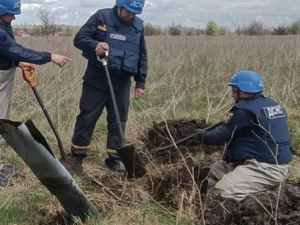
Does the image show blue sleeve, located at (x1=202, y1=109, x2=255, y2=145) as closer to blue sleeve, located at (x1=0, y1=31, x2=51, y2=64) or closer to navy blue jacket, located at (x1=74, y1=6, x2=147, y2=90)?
navy blue jacket, located at (x1=74, y1=6, x2=147, y2=90)

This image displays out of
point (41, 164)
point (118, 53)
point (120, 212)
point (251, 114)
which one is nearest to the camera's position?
point (41, 164)

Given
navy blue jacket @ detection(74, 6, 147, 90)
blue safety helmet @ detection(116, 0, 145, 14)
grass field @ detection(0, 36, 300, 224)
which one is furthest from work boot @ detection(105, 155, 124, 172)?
blue safety helmet @ detection(116, 0, 145, 14)

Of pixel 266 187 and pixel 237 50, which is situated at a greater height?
pixel 266 187

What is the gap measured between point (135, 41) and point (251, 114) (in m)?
1.55

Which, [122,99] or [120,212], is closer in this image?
[120,212]

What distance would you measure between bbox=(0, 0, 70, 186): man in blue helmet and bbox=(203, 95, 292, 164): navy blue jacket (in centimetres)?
164

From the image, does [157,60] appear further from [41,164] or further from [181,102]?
[41,164]

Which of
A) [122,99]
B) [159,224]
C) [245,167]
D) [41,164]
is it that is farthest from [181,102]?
[41,164]

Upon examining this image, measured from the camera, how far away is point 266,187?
4.62 meters

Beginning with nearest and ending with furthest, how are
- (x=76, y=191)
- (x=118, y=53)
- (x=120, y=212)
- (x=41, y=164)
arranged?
(x=41, y=164), (x=76, y=191), (x=120, y=212), (x=118, y=53)

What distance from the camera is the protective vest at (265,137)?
4.51 meters

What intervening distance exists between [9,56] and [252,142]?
229 centimetres

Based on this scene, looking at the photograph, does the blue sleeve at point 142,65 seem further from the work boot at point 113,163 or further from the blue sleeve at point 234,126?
the blue sleeve at point 234,126

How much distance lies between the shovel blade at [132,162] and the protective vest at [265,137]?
0.94m
